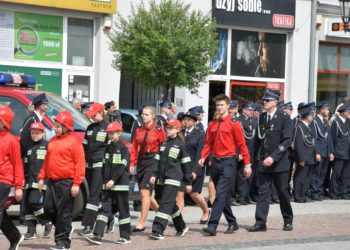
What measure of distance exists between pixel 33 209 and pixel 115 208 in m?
1.09

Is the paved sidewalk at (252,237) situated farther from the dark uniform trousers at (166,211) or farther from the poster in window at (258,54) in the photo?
the poster in window at (258,54)

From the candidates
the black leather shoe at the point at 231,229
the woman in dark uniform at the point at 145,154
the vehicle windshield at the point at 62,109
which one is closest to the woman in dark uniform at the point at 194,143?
the black leather shoe at the point at 231,229

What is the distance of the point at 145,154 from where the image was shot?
12039mm

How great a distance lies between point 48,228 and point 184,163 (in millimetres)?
2083

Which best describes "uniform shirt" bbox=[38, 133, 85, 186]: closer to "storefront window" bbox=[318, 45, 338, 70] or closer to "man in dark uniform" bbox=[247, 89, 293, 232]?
"man in dark uniform" bbox=[247, 89, 293, 232]

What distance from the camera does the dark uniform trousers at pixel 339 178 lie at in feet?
58.8

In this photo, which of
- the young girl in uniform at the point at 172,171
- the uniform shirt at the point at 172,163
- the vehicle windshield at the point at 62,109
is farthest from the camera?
the vehicle windshield at the point at 62,109

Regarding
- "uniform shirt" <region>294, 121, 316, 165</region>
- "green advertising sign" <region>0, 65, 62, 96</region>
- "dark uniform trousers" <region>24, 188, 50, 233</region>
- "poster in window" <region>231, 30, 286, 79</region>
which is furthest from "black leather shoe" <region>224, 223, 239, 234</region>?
"poster in window" <region>231, 30, 286, 79</region>

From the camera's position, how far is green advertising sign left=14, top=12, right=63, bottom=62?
2184 cm

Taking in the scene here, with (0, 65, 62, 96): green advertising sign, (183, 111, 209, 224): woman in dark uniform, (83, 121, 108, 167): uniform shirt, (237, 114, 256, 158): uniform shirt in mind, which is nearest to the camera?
(83, 121, 108, 167): uniform shirt

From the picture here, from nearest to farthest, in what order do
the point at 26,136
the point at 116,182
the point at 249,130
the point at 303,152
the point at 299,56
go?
the point at 116,182
the point at 26,136
the point at 249,130
the point at 303,152
the point at 299,56

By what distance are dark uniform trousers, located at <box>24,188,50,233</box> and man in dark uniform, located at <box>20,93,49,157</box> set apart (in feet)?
2.13

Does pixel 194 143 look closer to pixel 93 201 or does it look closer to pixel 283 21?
pixel 93 201

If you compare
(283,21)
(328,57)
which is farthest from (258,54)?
(328,57)
